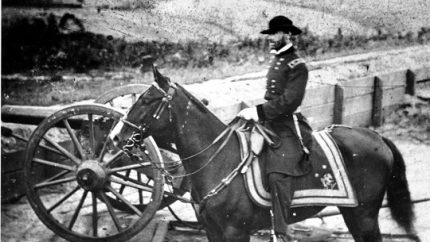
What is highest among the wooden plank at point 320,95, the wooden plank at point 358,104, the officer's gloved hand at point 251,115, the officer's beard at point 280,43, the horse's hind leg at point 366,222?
the officer's beard at point 280,43

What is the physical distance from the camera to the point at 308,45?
6285 mm

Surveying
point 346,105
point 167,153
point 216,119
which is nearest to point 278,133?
point 216,119

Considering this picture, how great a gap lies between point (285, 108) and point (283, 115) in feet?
0.43

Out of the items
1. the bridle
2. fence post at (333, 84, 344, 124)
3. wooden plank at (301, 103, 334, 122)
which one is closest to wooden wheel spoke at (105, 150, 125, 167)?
the bridle

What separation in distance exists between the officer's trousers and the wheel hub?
1522 mm

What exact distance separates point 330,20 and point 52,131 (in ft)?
11.2

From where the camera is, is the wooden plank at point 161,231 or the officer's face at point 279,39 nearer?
the officer's face at point 279,39

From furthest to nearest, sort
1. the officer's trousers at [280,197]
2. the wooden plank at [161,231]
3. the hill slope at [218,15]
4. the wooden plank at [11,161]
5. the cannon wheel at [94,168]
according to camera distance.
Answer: the hill slope at [218,15]
the wooden plank at [11,161]
the wooden plank at [161,231]
the cannon wheel at [94,168]
the officer's trousers at [280,197]

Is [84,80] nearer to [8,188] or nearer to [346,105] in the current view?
[8,188]

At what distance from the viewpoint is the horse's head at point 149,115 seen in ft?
13.0

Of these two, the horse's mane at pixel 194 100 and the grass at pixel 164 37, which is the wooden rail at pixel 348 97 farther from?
the horse's mane at pixel 194 100

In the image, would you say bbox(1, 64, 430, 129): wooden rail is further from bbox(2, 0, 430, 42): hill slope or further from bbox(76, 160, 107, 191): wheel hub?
bbox(76, 160, 107, 191): wheel hub

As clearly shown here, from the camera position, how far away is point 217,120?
13.6ft

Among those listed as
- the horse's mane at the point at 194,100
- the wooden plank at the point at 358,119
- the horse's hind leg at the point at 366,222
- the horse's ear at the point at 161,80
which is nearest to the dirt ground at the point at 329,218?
the wooden plank at the point at 358,119
